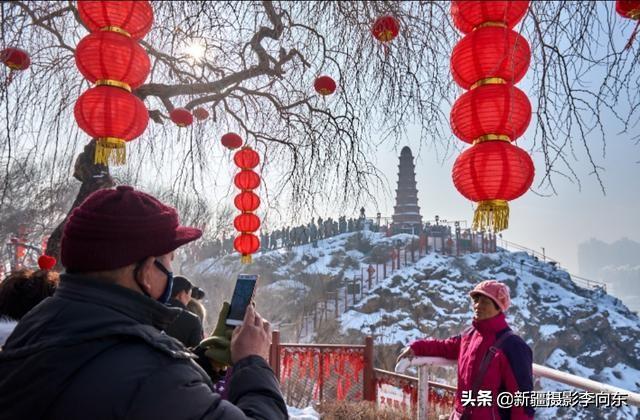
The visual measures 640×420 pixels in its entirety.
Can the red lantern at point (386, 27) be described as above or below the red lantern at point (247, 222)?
above

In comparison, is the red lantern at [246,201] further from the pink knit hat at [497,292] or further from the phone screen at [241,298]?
the phone screen at [241,298]

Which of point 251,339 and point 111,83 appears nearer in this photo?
point 251,339

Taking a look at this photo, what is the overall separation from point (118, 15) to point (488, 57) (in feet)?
6.10

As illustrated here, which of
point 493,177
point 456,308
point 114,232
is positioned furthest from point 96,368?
point 456,308

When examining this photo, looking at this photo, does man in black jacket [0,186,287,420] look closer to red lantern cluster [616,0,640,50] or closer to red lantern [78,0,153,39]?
red lantern [78,0,153,39]

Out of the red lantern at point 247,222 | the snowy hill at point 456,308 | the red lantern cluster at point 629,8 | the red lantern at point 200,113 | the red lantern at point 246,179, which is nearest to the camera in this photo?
the red lantern cluster at point 629,8

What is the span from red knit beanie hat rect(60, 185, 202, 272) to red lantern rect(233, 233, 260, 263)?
4283 millimetres

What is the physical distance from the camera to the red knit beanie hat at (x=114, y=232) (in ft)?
2.99

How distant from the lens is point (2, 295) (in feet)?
5.69

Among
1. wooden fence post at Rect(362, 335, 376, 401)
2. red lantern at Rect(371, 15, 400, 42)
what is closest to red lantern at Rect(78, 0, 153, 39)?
red lantern at Rect(371, 15, 400, 42)

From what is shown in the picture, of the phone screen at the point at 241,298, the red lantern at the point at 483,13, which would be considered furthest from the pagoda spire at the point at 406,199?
the phone screen at the point at 241,298

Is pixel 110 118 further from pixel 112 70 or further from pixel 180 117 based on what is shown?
Result: pixel 180 117

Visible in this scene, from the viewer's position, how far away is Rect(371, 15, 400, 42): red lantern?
2366 millimetres

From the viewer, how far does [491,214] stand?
2.27 meters
